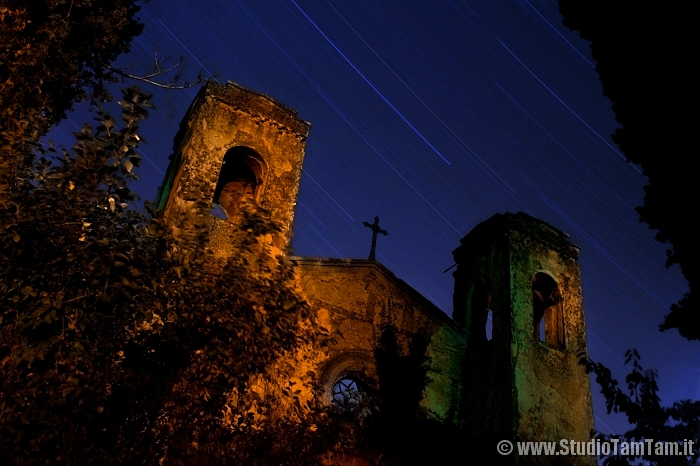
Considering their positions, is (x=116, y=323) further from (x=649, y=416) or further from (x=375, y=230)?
(x=375, y=230)

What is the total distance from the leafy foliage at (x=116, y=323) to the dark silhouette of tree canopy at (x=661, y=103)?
4775mm

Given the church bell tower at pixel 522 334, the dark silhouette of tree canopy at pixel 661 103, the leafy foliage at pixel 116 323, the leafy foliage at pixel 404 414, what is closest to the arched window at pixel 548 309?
the church bell tower at pixel 522 334

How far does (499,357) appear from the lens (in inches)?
448

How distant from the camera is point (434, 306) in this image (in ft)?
39.6

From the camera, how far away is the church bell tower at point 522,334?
10.7 metres

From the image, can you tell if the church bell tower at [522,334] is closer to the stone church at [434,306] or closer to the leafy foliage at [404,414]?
the stone church at [434,306]

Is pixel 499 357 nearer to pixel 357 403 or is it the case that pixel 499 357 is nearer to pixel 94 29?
pixel 357 403

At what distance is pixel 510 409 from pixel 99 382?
312 inches

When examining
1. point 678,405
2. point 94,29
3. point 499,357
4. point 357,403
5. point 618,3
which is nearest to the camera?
point 678,405

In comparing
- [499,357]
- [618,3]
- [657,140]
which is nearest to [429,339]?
[499,357]

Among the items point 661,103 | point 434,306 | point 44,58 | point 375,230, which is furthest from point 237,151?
point 661,103

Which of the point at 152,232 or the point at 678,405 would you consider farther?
the point at 678,405

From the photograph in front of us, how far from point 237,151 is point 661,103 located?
26.4 ft

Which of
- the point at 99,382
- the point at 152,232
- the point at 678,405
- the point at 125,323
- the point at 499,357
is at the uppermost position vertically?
the point at 499,357
